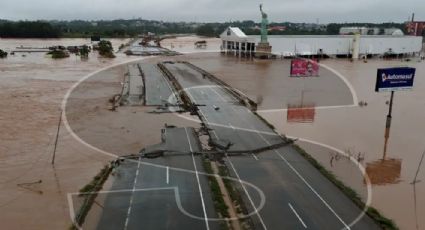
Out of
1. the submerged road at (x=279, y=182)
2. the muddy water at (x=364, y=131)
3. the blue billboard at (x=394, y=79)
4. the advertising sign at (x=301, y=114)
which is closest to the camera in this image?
the submerged road at (x=279, y=182)

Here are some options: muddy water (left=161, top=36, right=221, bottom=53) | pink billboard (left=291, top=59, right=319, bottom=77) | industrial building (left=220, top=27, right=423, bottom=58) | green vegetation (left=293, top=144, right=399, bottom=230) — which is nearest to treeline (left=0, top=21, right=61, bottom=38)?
muddy water (left=161, top=36, right=221, bottom=53)

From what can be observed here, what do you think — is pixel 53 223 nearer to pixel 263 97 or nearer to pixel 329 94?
pixel 263 97

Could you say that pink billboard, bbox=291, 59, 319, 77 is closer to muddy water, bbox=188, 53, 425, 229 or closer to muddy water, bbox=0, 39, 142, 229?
muddy water, bbox=188, 53, 425, 229

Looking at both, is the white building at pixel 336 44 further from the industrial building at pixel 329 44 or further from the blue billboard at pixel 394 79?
the blue billboard at pixel 394 79

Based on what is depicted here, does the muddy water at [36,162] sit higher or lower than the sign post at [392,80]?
lower

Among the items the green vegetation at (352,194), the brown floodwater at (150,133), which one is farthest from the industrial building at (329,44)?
the green vegetation at (352,194)

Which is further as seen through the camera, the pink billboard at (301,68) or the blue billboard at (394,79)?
the pink billboard at (301,68)

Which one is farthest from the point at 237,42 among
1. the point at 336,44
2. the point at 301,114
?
the point at 301,114
